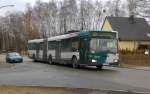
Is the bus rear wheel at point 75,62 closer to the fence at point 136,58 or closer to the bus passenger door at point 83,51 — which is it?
the bus passenger door at point 83,51

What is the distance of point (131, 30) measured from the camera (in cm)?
8081

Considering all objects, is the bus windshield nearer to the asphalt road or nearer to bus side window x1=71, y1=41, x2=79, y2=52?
bus side window x1=71, y1=41, x2=79, y2=52

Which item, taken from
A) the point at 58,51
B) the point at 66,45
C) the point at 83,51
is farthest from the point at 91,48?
the point at 58,51

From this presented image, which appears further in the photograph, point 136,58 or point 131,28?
point 131,28

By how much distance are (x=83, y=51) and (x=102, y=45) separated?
176 centimetres

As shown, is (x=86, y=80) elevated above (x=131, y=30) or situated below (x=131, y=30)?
below

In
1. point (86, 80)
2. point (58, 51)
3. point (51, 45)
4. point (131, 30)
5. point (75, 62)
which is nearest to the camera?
point (86, 80)

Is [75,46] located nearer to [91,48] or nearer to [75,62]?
[75,62]

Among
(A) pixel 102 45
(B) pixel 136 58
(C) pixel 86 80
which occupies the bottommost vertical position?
(B) pixel 136 58

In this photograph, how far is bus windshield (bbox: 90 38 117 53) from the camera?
31.8 m

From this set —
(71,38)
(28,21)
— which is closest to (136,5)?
(71,38)

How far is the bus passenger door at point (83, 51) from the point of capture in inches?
1273

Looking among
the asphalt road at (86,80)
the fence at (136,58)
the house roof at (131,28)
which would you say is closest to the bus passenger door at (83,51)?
the asphalt road at (86,80)

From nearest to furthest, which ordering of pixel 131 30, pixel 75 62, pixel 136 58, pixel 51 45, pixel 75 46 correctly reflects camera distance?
pixel 75 46 → pixel 75 62 → pixel 51 45 → pixel 136 58 → pixel 131 30
